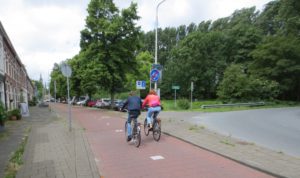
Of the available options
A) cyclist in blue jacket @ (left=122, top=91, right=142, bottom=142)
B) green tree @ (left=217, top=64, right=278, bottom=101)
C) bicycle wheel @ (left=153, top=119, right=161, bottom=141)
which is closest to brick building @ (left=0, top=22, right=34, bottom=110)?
cyclist in blue jacket @ (left=122, top=91, right=142, bottom=142)

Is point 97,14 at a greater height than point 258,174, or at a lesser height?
greater

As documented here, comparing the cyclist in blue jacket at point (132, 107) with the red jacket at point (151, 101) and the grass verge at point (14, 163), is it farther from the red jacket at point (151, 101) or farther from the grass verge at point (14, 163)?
the grass verge at point (14, 163)

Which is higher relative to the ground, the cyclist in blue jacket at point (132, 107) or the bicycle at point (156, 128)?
the cyclist in blue jacket at point (132, 107)

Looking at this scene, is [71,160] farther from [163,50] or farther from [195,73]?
[163,50]

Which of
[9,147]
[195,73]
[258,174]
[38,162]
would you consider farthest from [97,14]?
[195,73]

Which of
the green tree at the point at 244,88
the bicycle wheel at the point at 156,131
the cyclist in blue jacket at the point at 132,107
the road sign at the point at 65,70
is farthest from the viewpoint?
the green tree at the point at 244,88

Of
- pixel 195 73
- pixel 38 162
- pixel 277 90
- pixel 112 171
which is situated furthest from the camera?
pixel 195 73

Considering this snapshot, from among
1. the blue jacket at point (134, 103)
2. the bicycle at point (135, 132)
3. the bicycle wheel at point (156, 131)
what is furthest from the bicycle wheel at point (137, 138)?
the bicycle wheel at point (156, 131)

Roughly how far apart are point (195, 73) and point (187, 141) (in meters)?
41.9

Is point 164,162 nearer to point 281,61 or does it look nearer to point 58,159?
point 58,159

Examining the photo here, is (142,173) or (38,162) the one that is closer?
(142,173)

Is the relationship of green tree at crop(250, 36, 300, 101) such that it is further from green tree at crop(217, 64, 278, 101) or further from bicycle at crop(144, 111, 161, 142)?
bicycle at crop(144, 111, 161, 142)

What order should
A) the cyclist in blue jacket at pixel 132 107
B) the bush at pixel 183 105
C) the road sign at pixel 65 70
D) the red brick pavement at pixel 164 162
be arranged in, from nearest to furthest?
the red brick pavement at pixel 164 162
the cyclist in blue jacket at pixel 132 107
the road sign at pixel 65 70
the bush at pixel 183 105

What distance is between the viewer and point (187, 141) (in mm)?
7375
